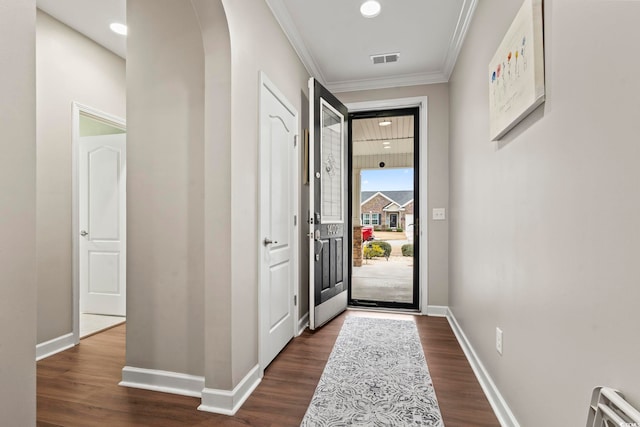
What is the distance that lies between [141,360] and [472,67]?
124 inches

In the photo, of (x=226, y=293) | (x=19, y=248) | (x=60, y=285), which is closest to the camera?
(x=19, y=248)

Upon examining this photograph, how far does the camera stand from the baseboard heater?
2.44ft

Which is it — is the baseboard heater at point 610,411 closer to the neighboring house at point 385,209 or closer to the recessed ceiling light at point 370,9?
the recessed ceiling light at point 370,9

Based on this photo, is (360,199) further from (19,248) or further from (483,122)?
(19,248)

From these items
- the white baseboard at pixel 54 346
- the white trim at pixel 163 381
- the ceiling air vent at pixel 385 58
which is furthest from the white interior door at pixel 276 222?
the white baseboard at pixel 54 346

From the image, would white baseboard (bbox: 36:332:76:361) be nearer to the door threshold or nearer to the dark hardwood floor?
the dark hardwood floor

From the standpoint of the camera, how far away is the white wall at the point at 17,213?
735 millimetres

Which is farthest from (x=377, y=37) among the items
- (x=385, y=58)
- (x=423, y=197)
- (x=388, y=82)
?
(x=423, y=197)

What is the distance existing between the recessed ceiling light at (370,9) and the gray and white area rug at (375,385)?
2714 millimetres

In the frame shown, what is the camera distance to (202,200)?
194 centimetres

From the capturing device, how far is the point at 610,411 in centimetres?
80

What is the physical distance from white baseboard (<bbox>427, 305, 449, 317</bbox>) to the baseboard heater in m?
2.80

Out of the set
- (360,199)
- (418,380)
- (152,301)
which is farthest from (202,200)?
(360,199)

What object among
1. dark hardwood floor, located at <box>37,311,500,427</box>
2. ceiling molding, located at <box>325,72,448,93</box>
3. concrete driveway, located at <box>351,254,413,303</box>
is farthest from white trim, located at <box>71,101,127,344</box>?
concrete driveway, located at <box>351,254,413,303</box>
